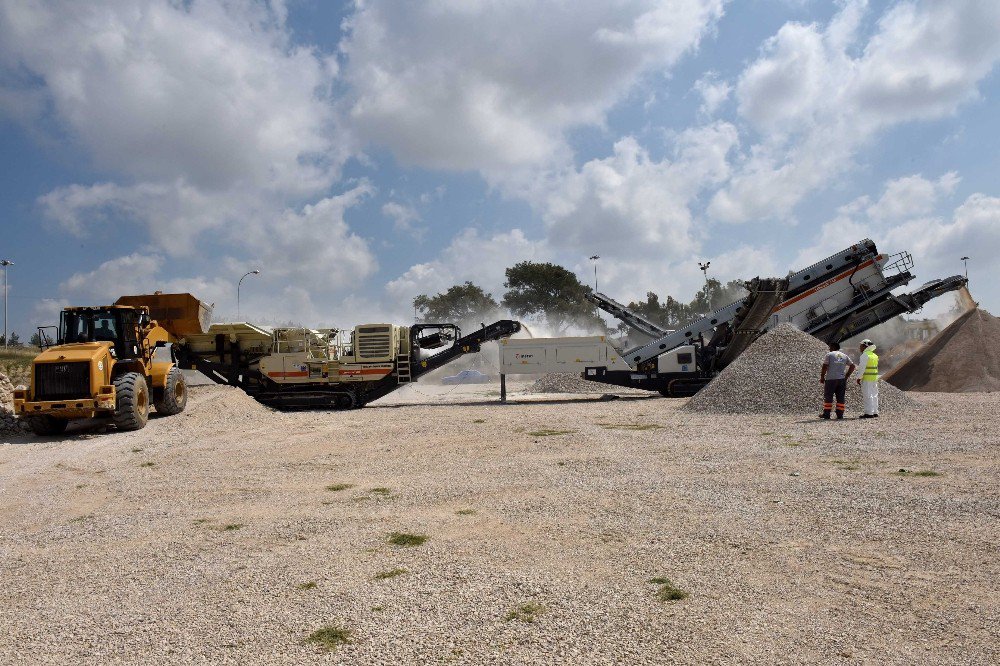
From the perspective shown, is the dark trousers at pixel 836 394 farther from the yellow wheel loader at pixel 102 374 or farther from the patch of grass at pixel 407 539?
the yellow wheel loader at pixel 102 374

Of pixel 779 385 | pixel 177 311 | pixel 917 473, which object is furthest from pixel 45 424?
pixel 779 385

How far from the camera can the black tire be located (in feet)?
43.7

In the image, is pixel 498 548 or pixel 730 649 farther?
pixel 498 548

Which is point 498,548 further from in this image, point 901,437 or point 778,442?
point 901,437

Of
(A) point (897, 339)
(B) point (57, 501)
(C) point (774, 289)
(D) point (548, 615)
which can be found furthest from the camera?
(A) point (897, 339)

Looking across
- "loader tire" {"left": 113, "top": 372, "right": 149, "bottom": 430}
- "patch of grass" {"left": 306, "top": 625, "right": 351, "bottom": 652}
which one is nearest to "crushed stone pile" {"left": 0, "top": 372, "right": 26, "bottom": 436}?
"loader tire" {"left": 113, "top": 372, "right": 149, "bottom": 430}

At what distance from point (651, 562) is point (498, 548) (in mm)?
1154

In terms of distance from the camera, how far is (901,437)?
10.3 m

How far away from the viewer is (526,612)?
12.2ft

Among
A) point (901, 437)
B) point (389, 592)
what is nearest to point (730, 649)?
point (389, 592)

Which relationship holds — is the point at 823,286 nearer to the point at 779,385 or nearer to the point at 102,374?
the point at 779,385

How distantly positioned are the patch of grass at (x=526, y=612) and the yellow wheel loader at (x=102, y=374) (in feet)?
39.6

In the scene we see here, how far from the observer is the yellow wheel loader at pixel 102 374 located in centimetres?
1286

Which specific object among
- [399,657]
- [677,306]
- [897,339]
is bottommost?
[399,657]
